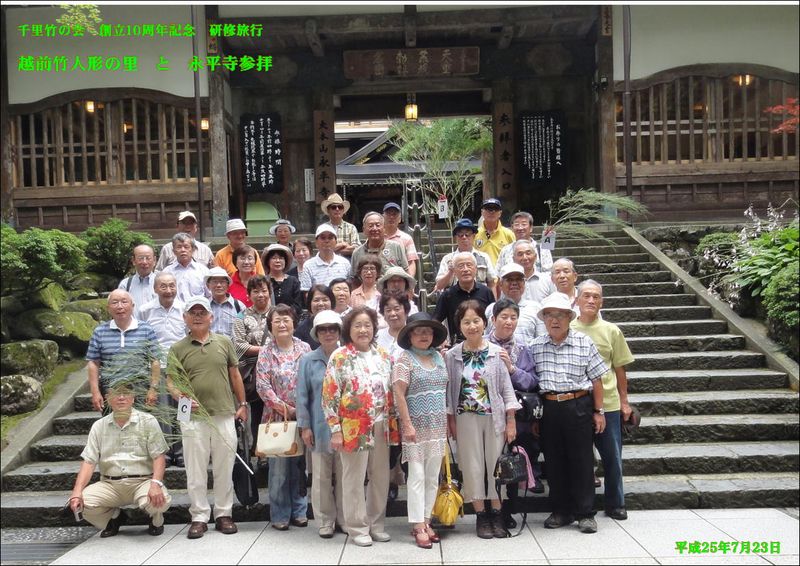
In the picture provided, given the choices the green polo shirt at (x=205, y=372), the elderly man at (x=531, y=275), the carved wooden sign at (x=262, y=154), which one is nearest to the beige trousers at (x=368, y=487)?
the green polo shirt at (x=205, y=372)

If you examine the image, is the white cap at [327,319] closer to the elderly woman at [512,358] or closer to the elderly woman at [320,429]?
the elderly woman at [320,429]

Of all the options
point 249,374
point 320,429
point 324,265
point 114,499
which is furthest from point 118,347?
point 324,265

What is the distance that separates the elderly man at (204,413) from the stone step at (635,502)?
1.44 feet

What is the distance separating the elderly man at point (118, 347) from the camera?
19.1 feet

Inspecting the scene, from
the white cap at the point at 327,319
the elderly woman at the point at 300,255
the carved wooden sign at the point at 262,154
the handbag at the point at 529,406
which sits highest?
the carved wooden sign at the point at 262,154

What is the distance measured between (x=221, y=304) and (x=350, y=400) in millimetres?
1769

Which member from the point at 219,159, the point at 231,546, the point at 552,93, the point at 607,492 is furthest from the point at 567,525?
the point at 552,93

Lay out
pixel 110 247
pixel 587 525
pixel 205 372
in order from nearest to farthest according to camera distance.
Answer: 1. pixel 587 525
2. pixel 205 372
3. pixel 110 247

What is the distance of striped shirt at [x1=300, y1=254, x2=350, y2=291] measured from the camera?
7039 mm

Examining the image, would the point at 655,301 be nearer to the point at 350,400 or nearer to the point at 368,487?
the point at 368,487

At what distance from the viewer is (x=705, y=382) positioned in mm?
7633

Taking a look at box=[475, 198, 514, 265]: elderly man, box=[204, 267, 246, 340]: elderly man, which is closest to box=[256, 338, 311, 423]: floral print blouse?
box=[204, 267, 246, 340]: elderly man

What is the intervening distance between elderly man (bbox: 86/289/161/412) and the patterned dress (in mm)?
2118

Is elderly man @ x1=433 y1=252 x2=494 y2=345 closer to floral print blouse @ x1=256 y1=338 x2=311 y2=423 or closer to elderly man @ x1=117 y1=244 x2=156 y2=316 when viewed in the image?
floral print blouse @ x1=256 y1=338 x2=311 y2=423
